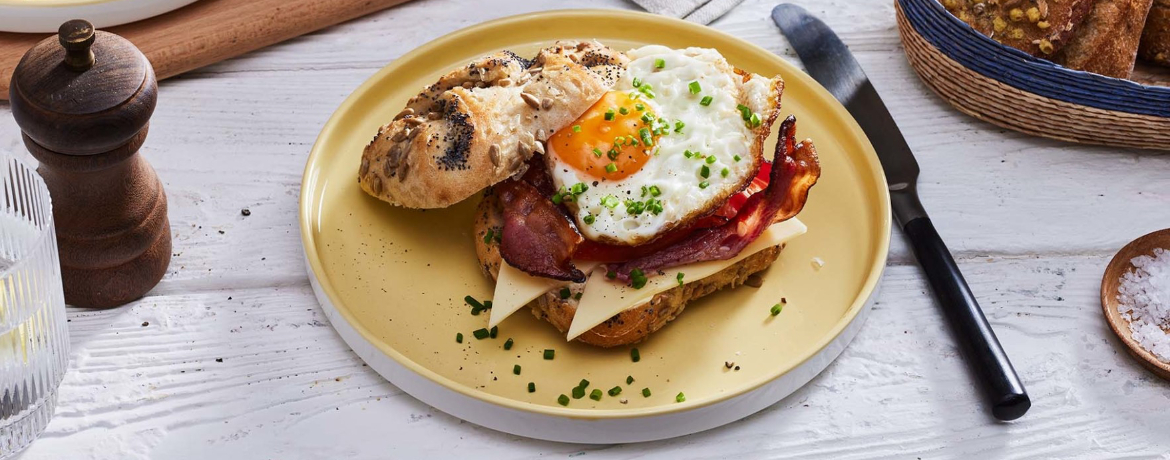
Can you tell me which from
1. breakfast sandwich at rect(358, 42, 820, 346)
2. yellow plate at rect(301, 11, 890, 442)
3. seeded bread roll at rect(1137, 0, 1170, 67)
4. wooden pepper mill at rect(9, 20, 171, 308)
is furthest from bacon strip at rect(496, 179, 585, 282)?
seeded bread roll at rect(1137, 0, 1170, 67)

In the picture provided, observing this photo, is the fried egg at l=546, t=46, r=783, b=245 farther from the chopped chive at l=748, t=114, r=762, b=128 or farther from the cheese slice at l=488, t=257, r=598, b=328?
the cheese slice at l=488, t=257, r=598, b=328

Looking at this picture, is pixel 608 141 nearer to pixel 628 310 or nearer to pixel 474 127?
pixel 474 127

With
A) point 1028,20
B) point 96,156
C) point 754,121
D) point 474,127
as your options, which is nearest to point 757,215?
point 754,121

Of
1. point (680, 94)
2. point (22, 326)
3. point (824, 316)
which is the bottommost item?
point (824, 316)

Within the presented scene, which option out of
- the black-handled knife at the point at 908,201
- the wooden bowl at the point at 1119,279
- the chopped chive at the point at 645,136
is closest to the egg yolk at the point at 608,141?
the chopped chive at the point at 645,136

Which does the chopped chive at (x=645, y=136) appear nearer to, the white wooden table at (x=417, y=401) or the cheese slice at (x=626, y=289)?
the cheese slice at (x=626, y=289)

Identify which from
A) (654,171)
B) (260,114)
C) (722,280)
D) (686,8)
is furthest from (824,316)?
(260,114)

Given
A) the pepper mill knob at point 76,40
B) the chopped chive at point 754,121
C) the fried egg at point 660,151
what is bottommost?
Result: the fried egg at point 660,151

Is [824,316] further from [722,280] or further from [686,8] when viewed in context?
[686,8]
